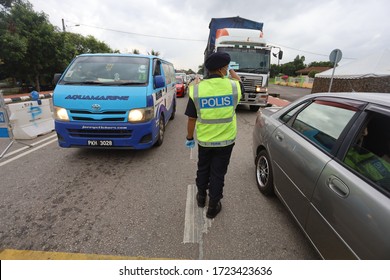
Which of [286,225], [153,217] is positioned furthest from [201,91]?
[286,225]

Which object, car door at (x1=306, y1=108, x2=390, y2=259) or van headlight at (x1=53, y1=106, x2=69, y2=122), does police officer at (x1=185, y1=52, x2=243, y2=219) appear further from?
van headlight at (x1=53, y1=106, x2=69, y2=122)

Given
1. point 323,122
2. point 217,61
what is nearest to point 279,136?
point 323,122

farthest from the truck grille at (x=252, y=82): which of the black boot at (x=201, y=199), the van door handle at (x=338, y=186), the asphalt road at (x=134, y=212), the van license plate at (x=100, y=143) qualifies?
the van door handle at (x=338, y=186)

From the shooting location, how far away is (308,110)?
8.29ft

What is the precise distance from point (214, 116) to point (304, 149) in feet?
3.17

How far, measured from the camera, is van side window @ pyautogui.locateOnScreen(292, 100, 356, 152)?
189cm

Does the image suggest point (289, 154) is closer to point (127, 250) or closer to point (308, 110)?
point (308, 110)

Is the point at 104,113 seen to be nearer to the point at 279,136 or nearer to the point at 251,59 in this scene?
the point at 279,136

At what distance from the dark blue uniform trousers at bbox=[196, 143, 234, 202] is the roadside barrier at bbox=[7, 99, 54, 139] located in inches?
202

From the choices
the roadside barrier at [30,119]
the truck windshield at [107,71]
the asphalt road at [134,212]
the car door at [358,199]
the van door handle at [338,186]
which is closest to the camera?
the car door at [358,199]

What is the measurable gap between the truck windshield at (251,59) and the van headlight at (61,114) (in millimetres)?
6680

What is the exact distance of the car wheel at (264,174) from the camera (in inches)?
113

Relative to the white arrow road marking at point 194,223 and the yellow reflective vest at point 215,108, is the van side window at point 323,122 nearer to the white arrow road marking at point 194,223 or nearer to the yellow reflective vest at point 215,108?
the yellow reflective vest at point 215,108

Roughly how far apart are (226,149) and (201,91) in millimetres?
731
